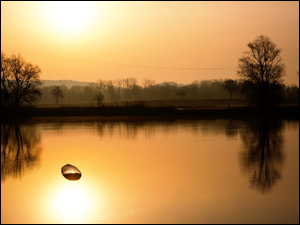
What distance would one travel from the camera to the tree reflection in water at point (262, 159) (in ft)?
60.7

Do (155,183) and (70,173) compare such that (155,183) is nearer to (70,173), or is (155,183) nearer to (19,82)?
(70,173)

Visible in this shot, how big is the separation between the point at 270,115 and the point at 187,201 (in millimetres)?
54944

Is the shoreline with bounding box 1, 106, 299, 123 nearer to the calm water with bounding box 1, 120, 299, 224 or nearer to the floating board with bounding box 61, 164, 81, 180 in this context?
the calm water with bounding box 1, 120, 299, 224

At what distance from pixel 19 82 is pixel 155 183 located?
A: 64.5m

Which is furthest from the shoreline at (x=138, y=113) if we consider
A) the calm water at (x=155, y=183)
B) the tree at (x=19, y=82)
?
the calm water at (x=155, y=183)

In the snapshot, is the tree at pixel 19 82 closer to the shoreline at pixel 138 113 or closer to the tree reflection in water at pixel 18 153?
the shoreline at pixel 138 113

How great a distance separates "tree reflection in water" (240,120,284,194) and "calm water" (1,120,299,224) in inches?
1.8

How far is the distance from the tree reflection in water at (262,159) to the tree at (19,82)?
4943 cm

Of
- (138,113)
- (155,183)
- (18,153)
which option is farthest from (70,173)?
(138,113)

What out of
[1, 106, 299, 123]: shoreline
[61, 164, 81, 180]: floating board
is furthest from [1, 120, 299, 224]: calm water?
[1, 106, 299, 123]: shoreline

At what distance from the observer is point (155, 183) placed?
61.4 ft

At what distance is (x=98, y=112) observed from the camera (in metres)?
73.8

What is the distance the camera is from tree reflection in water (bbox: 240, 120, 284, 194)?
18.5 meters

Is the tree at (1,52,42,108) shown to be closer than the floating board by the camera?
No
